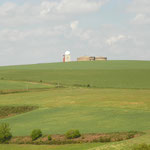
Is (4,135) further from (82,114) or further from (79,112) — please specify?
(79,112)

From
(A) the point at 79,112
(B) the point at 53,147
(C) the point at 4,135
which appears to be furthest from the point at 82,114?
(B) the point at 53,147

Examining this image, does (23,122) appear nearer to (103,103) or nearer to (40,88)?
(103,103)

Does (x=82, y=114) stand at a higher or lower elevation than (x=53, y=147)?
higher

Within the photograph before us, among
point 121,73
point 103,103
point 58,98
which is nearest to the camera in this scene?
point 103,103

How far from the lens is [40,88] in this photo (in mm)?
91250

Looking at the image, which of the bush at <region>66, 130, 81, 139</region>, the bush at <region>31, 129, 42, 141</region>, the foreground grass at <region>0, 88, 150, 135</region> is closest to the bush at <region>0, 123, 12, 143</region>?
the foreground grass at <region>0, 88, 150, 135</region>

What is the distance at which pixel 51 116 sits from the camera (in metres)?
54.8

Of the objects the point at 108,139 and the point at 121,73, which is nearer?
the point at 108,139

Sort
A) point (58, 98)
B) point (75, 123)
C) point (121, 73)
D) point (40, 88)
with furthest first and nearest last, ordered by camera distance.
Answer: point (121, 73) < point (40, 88) < point (58, 98) < point (75, 123)

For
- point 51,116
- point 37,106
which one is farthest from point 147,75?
point 51,116

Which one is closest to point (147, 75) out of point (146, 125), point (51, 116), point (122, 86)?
point (122, 86)

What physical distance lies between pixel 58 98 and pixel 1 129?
2947 cm

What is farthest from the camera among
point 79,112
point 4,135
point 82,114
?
point 79,112

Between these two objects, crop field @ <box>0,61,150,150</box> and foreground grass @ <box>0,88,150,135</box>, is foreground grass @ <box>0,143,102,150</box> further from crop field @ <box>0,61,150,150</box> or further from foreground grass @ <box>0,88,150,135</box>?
foreground grass @ <box>0,88,150,135</box>
